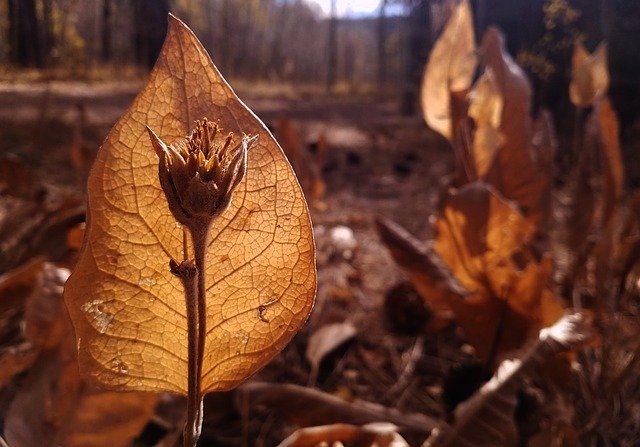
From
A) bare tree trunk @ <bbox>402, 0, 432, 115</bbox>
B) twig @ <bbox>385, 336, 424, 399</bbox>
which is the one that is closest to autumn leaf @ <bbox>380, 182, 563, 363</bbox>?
twig @ <bbox>385, 336, 424, 399</bbox>

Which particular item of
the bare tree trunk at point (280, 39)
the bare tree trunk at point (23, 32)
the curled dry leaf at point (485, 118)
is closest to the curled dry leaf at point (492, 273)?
the curled dry leaf at point (485, 118)

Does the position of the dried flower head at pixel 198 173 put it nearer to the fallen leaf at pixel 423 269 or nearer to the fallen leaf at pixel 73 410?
the fallen leaf at pixel 73 410

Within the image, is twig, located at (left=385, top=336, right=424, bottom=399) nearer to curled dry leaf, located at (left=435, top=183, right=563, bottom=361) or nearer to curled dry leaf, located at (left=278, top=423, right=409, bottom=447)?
curled dry leaf, located at (left=435, top=183, right=563, bottom=361)

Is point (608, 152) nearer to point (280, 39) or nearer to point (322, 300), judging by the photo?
point (322, 300)

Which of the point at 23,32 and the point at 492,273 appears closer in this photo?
the point at 492,273

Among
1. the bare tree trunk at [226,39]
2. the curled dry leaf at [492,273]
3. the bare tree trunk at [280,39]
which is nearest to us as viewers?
the curled dry leaf at [492,273]

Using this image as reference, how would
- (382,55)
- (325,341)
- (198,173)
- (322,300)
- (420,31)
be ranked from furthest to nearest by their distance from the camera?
(382,55)
(420,31)
(322,300)
(325,341)
(198,173)

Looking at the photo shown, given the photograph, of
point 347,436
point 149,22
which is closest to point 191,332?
point 347,436
